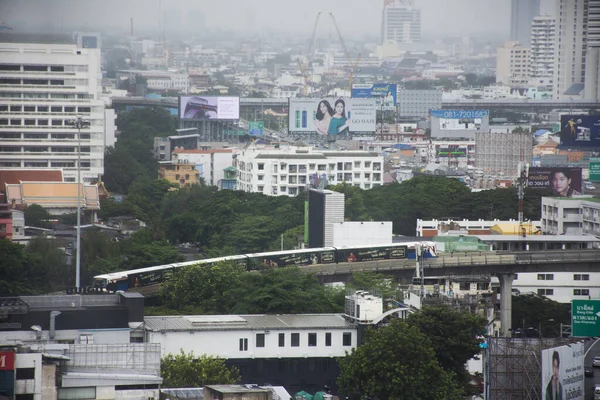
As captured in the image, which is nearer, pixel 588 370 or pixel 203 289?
pixel 588 370

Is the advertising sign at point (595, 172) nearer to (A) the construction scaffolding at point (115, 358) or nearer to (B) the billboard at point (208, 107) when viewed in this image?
(A) the construction scaffolding at point (115, 358)

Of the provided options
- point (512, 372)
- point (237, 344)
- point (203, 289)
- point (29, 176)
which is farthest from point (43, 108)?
point (512, 372)

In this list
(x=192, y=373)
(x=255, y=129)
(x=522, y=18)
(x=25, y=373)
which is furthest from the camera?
(x=522, y=18)

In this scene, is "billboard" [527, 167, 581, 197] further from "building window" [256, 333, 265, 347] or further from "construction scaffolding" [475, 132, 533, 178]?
"building window" [256, 333, 265, 347]

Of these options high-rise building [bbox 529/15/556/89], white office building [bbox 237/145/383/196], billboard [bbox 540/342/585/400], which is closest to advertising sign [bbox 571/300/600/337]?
billboard [bbox 540/342/585/400]

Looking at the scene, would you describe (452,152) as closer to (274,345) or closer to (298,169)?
(298,169)
